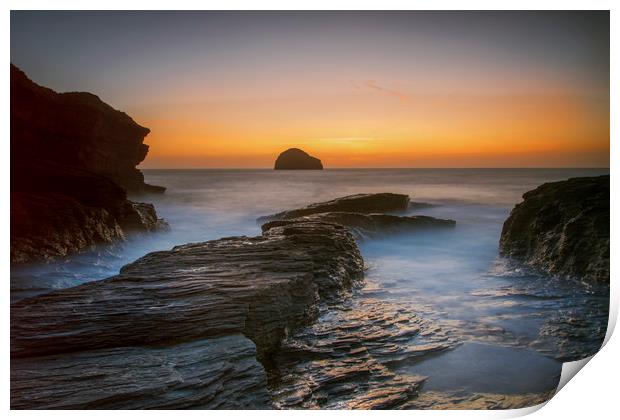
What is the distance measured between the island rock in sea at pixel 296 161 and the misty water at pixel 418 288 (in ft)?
0.30

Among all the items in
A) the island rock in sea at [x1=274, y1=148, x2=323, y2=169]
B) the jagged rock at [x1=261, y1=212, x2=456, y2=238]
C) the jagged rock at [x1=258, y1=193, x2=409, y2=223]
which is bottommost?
the jagged rock at [x1=261, y1=212, x2=456, y2=238]

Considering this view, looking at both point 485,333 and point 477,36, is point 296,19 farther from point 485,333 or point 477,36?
point 485,333

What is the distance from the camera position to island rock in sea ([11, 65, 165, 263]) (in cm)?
445

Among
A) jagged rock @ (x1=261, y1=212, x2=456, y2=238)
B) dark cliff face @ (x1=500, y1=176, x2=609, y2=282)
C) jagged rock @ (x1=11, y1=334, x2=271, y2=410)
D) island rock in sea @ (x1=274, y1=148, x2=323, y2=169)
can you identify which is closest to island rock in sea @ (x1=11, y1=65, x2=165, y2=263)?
island rock in sea @ (x1=274, y1=148, x2=323, y2=169)

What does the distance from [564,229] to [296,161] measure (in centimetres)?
298

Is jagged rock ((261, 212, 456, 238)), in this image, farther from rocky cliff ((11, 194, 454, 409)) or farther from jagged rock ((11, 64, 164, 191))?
jagged rock ((11, 64, 164, 191))

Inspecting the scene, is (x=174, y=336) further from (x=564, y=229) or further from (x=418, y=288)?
(x=564, y=229)

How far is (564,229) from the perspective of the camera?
5.27m

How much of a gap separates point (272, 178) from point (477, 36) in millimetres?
2387

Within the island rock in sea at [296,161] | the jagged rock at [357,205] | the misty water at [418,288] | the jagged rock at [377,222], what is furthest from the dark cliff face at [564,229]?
the island rock in sea at [296,161]

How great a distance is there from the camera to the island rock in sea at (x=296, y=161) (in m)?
4.85

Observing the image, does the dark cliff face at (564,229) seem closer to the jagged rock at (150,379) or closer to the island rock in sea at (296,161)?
the island rock in sea at (296,161)

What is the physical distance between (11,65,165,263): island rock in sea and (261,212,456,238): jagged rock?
203cm
